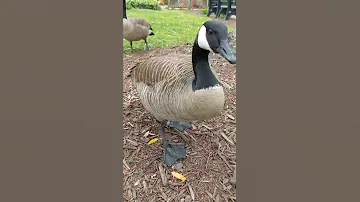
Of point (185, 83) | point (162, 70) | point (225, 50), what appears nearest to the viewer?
point (225, 50)

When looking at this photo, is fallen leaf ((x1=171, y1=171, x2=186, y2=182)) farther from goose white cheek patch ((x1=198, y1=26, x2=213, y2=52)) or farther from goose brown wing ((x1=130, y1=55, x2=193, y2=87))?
goose white cheek patch ((x1=198, y1=26, x2=213, y2=52))

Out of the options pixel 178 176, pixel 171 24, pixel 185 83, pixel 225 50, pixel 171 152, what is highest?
pixel 171 24

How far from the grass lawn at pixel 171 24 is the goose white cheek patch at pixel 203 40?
0.17 meters

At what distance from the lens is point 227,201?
5.93 ft

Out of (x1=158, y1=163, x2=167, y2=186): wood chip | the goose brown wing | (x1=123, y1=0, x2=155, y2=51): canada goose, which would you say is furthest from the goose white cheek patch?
(x1=158, y1=163, x2=167, y2=186): wood chip

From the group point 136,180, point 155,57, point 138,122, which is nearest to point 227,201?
point 136,180

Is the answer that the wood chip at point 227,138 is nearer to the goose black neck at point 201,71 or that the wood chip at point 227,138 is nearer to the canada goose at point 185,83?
the canada goose at point 185,83

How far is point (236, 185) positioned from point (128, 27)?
4.30 ft

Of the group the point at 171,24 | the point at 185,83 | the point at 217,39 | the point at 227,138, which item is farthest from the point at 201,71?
the point at 227,138

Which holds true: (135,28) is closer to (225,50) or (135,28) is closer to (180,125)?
(225,50)

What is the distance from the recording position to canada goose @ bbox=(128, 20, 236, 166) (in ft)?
5.16

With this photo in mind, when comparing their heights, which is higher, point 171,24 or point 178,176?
point 171,24

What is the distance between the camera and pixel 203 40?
1.64 meters

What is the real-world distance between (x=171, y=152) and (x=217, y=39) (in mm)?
967
